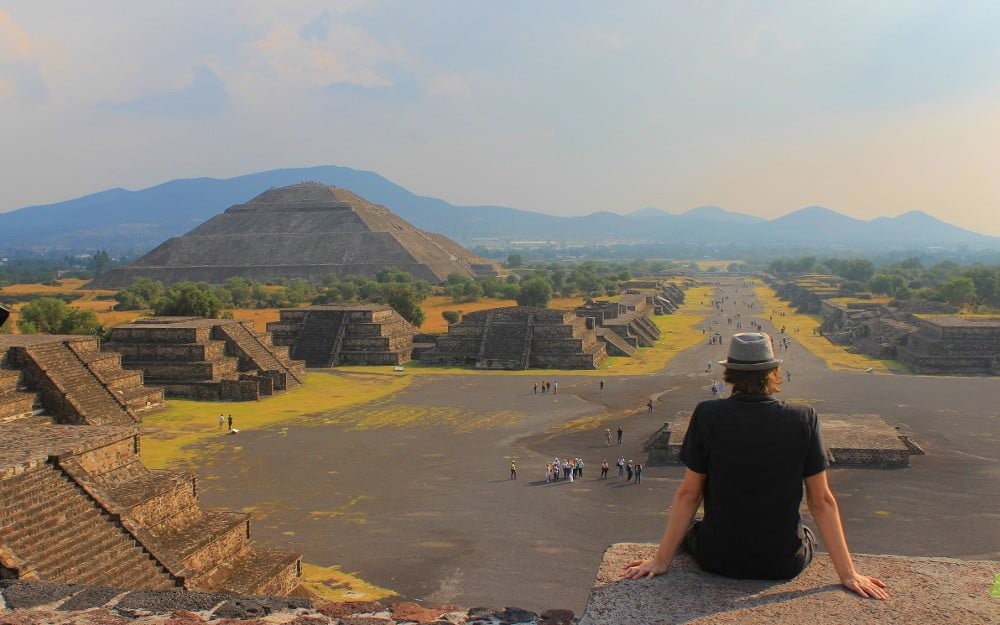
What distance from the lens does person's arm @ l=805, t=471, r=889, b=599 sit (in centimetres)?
448

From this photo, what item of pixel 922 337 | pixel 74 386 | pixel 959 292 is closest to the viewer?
pixel 74 386

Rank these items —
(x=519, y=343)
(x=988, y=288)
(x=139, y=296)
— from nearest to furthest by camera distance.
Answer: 1. (x=519, y=343)
2. (x=988, y=288)
3. (x=139, y=296)

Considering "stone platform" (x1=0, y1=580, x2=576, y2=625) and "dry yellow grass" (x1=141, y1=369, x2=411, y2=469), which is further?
"dry yellow grass" (x1=141, y1=369, x2=411, y2=469)

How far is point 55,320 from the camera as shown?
49125mm

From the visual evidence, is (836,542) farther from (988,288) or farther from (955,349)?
(988,288)

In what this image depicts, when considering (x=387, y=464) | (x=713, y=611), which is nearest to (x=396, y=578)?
(x=387, y=464)

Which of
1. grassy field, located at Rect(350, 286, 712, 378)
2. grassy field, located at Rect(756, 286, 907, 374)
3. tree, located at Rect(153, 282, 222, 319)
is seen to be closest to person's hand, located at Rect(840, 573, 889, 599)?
grassy field, located at Rect(350, 286, 712, 378)

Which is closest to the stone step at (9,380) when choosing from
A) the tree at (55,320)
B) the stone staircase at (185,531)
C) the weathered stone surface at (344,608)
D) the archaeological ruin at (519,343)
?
the stone staircase at (185,531)

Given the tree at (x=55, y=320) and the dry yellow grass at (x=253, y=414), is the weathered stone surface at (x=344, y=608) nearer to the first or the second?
the dry yellow grass at (x=253, y=414)

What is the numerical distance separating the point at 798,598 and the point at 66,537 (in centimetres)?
1102

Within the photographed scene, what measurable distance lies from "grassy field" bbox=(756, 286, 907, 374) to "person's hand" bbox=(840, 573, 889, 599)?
1752 inches

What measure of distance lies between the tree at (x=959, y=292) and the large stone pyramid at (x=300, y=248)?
6733cm

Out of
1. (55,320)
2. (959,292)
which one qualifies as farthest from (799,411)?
(959,292)

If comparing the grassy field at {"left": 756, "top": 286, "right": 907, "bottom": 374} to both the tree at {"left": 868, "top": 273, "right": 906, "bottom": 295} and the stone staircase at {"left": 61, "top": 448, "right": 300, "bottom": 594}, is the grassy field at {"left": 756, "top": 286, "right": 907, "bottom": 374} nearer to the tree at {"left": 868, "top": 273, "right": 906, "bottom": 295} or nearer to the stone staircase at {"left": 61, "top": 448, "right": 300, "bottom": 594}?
the tree at {"left": 868, "top": 273, "right": 906, "bottom": 295}
